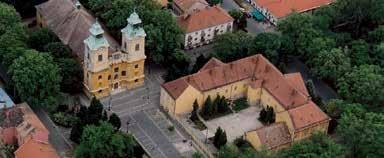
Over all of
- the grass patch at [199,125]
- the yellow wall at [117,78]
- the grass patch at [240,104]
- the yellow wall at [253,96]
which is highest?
the yellow wall at [117,78]

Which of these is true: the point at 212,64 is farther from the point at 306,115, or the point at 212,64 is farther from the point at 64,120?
the point at 64,120

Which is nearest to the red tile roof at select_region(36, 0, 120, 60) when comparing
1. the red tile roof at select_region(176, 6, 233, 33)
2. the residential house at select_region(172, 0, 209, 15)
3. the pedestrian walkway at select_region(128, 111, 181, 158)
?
the pedestrian walkway at select_region(128, 111, 181, 158)

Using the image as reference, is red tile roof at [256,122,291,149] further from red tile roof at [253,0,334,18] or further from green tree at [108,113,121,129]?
red tile roof at [253,0,334,18]

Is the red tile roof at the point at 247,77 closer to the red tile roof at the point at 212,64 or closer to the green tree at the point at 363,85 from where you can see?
the red tile roof at the point at 212,64

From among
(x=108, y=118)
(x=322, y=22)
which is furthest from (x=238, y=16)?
(x=108, y=118)

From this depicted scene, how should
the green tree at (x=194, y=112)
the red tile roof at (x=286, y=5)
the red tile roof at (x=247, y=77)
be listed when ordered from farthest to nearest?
the red tile roof at (x=286, y=5)
the green tree at (x=194, y=112)
the red tile roof at (x=247, y=77)

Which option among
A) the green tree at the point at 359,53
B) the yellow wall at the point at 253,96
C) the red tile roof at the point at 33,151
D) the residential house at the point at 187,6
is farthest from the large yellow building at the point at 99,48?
the green tree at the point at 359,53

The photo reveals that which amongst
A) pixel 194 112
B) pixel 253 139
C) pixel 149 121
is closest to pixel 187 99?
pixel 194 112
